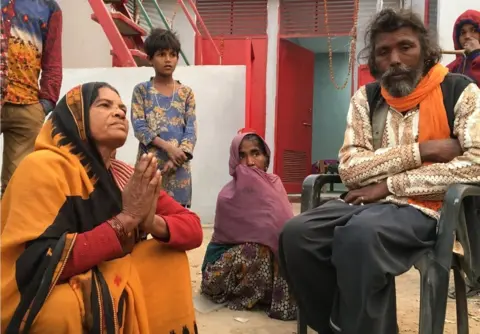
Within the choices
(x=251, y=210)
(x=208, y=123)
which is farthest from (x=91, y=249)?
(x=208, y=123)

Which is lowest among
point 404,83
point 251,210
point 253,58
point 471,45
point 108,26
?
point 251,210

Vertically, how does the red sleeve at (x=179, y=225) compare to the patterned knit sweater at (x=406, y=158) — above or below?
below

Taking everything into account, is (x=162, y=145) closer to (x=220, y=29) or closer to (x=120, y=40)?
(x=120, y=40)

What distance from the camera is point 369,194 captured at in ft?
6.21

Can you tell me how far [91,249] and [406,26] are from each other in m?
1.52

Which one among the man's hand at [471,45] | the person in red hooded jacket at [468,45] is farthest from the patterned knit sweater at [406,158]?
the man's hand at [471,45]

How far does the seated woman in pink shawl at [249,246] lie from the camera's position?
2605 mm

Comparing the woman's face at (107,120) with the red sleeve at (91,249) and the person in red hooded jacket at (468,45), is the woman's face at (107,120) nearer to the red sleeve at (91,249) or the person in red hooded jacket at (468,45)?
the red sleeve at (91,249)

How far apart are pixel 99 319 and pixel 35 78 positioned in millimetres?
1588

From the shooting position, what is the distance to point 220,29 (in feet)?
27.0

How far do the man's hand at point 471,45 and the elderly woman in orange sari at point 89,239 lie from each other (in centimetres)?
207

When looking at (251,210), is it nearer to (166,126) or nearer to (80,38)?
(166,126)

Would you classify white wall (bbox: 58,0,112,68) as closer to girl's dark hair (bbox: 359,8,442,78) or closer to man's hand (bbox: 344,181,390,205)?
girl's dark hair (bbox: 359,8,442,78)

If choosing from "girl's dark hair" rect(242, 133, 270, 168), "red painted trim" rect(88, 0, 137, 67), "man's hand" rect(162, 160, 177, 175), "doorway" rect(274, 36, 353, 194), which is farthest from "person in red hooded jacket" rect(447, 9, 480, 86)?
"doorway" rect(274, 36, 353, 194)
